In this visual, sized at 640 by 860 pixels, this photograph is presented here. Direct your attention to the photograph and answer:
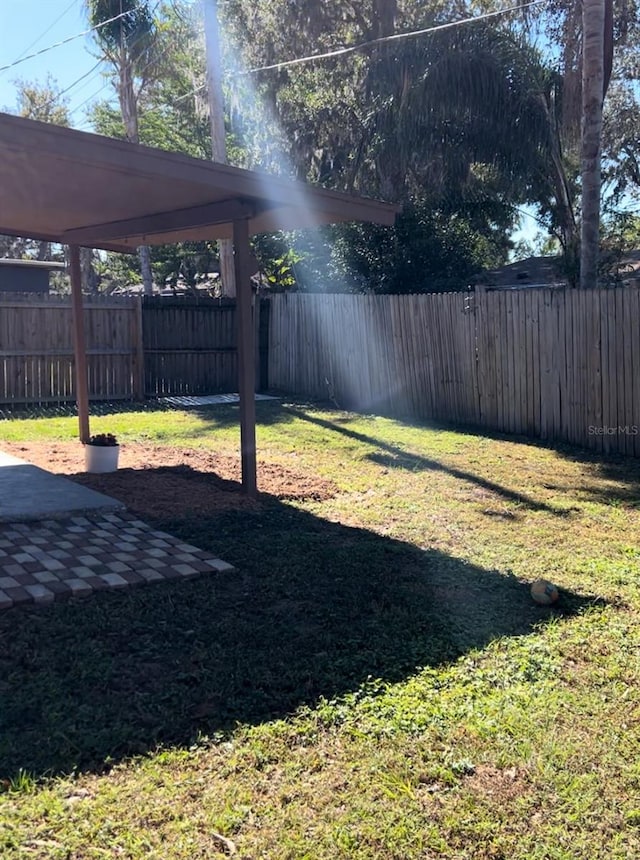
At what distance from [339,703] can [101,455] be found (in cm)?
490

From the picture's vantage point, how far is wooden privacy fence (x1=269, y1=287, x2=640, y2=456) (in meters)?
8.98

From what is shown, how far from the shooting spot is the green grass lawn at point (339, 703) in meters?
2.53

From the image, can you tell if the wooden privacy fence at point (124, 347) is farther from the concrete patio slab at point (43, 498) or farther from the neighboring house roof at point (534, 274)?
Result: the concrete patio slab at point (43, 498)

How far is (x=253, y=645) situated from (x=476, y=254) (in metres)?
14.6

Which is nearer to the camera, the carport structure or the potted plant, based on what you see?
the carport structure

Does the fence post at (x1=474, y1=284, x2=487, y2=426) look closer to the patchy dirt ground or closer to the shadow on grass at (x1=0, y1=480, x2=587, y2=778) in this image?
the patchy dirt ground

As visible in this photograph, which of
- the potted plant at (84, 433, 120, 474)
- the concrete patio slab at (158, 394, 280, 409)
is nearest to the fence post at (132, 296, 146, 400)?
the concrete patio slab at (158, 394, 280, 409)

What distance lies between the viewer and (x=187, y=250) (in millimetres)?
28516

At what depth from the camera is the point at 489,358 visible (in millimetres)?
10617

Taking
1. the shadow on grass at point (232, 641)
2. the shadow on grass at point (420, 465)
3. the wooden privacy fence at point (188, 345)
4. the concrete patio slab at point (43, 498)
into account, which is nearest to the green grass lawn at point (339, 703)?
the shadow on grass at point (232, 641)

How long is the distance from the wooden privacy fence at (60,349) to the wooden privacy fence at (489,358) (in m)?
2.95

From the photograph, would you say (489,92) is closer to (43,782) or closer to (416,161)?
(416,161)

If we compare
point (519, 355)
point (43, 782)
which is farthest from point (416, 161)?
point (43, 782)

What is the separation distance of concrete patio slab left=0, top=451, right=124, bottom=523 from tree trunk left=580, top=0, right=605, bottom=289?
6.78 meters
